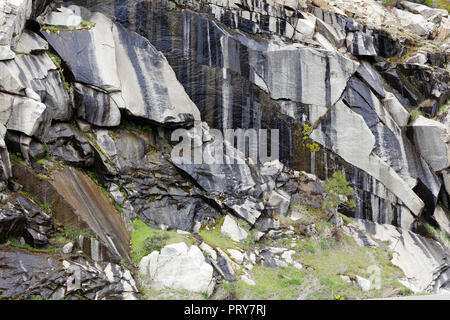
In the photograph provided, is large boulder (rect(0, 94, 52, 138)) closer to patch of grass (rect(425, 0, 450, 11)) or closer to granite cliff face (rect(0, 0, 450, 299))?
granite cliff face (rect(0, 0, 450, 299))

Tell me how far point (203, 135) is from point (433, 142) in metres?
11.1

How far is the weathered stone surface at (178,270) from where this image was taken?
10312 mm

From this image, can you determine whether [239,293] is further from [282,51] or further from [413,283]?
[282,51]

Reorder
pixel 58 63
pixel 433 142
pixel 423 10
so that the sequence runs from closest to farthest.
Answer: pixel 58 63 → pixel 433 142 → pixel 423 10

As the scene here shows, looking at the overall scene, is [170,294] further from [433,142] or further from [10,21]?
[433,142]

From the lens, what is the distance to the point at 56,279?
8.82 meters

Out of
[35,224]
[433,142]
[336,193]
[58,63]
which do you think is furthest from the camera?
[433,142]

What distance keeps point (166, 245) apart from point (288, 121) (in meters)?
8.28

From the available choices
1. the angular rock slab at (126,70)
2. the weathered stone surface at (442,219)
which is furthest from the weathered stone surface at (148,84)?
the weathered stone surface at (442,219)

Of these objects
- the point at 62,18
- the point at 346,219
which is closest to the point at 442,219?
the point at 346,219

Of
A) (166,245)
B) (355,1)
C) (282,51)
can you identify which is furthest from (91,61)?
(355,1)

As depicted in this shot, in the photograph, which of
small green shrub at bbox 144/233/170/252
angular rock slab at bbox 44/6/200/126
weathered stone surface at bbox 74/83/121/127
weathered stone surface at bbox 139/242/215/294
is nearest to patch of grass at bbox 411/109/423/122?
angular rock slab at bbox 44/6/200/126

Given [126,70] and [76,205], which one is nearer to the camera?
[76,205]

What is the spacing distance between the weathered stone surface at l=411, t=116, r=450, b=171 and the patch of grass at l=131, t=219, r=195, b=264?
12300mm
